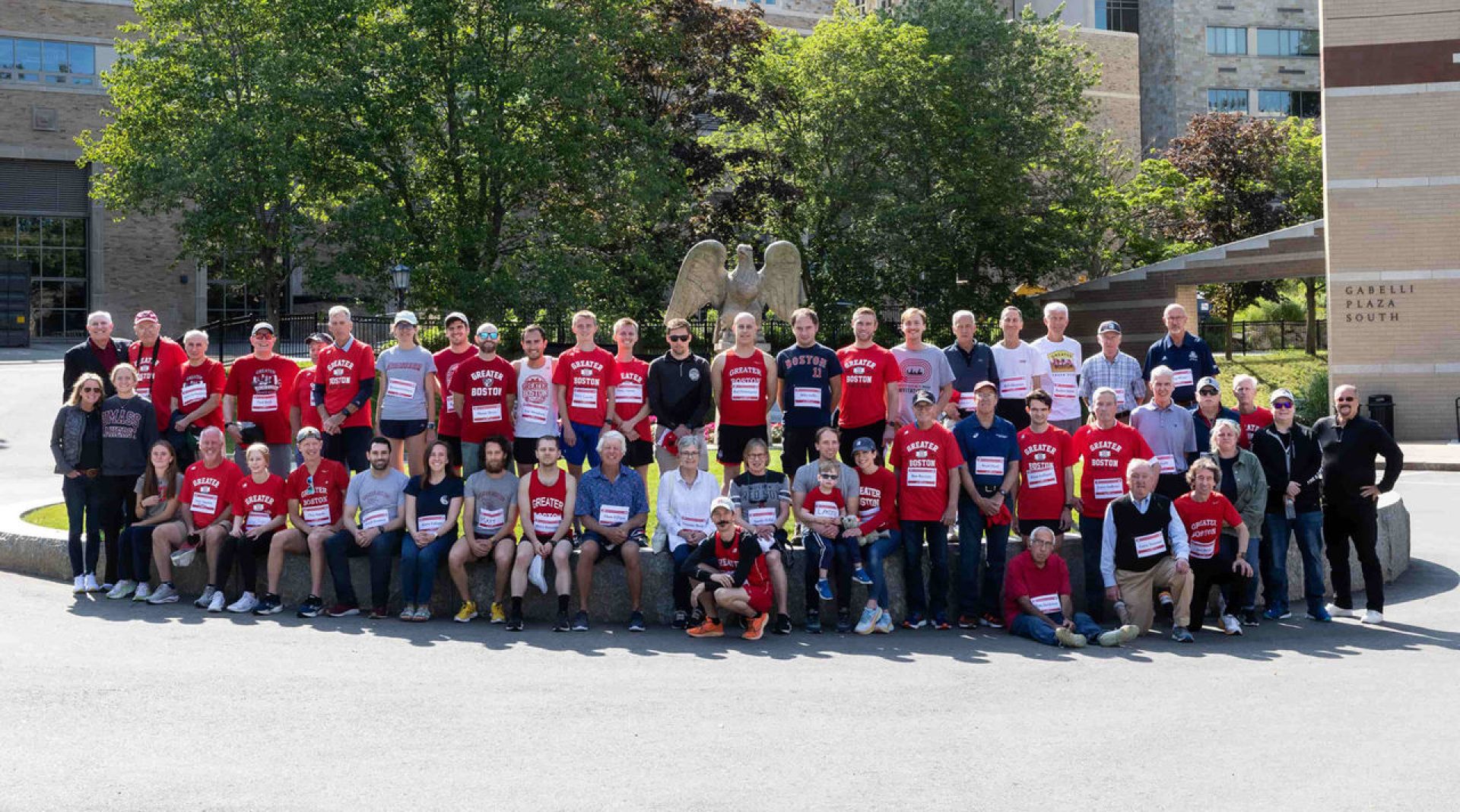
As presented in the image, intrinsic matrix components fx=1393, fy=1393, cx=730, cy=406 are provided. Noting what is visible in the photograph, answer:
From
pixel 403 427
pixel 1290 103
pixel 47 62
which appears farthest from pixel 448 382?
pixel 1290 103

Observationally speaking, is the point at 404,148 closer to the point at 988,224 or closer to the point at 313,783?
the point at 988,224

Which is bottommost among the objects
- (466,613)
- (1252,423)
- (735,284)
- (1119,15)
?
(466,613)

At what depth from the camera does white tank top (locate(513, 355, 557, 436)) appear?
1141cm

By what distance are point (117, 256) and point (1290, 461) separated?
152ft

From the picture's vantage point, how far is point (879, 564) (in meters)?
10.2

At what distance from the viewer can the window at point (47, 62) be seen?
154ft

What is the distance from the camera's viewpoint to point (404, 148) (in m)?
32.1

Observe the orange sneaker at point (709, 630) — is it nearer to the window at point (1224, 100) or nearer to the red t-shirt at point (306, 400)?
the red t-shirt at point (306, 400)

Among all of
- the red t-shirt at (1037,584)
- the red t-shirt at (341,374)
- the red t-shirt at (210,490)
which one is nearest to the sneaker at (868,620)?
the red t-shirt at (1037,584)

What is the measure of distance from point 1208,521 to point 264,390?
7865 mm

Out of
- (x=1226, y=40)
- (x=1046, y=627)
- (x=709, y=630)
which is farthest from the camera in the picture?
(x=1226, y=40)

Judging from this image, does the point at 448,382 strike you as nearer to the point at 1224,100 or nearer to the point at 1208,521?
the point at 1208,521

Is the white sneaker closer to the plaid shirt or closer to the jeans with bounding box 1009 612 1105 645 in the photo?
the jeans with bounding box 1009 612 1105 645

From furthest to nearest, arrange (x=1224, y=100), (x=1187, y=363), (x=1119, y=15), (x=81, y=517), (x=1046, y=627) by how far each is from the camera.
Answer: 1. (x=1119, y=15)
2. (x=1224, y=100)
3. (x=1187, y=363)
4. (x=81, y=517)
5. (x=1046, y=627)
